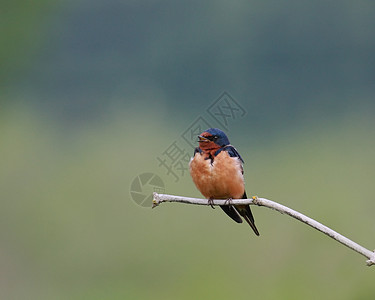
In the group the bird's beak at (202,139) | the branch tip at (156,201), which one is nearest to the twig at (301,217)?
the branch tip at (156,201)

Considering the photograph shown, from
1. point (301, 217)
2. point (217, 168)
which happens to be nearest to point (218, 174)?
point (217, 168)

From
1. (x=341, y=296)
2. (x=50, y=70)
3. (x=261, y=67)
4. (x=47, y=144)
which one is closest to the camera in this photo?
(x=341, y=296)

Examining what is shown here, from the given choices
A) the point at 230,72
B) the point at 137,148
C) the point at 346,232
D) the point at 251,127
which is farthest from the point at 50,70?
the point at 346,232

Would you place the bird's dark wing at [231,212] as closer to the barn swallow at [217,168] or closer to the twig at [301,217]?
the barn swallow at [217,168]

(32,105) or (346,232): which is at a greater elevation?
(32,105)

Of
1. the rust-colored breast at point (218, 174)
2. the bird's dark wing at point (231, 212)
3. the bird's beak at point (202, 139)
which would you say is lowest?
the bird's dark wing at point (231, 212)

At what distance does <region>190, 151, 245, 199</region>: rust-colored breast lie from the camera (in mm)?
2879

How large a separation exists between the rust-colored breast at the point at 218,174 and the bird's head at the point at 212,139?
0.13ft

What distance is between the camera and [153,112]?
1055cm

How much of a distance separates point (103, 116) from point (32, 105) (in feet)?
4.92

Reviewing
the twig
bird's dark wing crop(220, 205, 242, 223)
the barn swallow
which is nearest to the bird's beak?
the barn swallow

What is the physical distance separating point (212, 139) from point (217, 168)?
0.42 feet

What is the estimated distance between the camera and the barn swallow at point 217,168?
2869 millimetres

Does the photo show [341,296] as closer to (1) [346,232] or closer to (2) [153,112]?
(1) [346,232]
